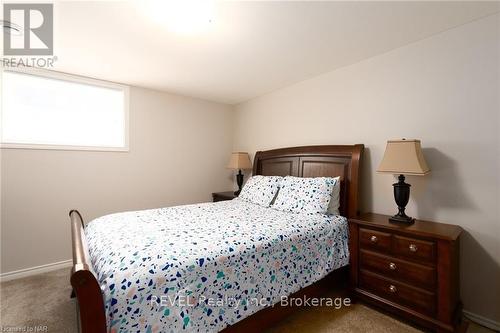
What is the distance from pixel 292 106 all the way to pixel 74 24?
2.44m

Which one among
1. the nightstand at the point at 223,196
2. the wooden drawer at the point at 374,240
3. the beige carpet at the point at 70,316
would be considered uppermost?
the nightstand at the point at 223,196

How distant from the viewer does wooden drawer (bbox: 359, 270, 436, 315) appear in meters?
1.68

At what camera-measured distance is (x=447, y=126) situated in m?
1.96

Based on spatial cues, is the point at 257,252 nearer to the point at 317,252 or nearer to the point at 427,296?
the point at 317,252

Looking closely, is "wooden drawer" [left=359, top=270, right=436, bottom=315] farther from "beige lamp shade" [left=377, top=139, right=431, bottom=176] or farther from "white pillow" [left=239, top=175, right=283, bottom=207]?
"white pillow" [left=239, top=175, right=283, bottom=207]

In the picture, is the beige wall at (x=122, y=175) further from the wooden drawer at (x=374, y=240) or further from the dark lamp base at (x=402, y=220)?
the dark lamp base at (x=402, y=220)

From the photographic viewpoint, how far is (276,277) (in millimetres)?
1650

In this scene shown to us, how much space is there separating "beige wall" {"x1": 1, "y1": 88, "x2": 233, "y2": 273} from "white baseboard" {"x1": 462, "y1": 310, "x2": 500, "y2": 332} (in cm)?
335

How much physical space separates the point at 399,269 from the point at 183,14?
2.52 m

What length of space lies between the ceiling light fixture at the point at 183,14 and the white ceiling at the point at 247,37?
6 centimetres

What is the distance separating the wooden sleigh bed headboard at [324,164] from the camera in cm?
240

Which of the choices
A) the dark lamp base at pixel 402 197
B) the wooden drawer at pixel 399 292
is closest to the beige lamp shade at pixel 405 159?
the dark lamp base at pixel 402 197

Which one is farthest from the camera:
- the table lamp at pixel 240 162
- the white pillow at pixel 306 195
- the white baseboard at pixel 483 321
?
the table lamp at pixel 240 162

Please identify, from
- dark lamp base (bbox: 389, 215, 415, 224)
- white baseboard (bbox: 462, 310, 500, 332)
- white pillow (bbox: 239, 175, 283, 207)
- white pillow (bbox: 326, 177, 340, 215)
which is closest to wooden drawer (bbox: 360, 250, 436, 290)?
dark lamp base (bbox: 389, 215, 415, 224)
